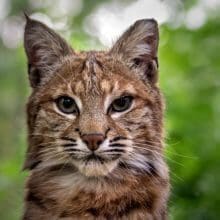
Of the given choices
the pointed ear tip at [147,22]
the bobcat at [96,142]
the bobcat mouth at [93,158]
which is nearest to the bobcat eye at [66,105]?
the bobcat at [96,142]

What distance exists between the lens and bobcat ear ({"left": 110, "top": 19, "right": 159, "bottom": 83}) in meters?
6.96

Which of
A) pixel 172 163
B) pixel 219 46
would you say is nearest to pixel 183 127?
pixel 172 163

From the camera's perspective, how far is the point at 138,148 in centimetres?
657

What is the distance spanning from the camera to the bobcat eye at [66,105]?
660 cm

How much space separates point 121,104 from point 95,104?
8.8 inches

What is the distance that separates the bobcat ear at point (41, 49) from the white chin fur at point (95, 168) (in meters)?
0.90

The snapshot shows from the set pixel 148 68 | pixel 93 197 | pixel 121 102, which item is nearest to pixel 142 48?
pixel 148 68

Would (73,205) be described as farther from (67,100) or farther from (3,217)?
(3,217)

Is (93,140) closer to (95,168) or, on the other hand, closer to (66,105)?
(95,168)

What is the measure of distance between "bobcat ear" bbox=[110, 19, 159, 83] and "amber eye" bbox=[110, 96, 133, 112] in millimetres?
300

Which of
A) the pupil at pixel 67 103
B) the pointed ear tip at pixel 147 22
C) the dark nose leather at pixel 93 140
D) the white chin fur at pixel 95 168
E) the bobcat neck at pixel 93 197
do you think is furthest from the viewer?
the pointed ear tip at pixel 147 22

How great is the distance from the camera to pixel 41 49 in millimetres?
7047

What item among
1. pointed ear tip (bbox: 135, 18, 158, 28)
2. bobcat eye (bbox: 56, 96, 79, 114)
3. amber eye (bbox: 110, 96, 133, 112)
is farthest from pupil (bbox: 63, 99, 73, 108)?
pointed ear tip (bbox: 135, 18, 158, 28)

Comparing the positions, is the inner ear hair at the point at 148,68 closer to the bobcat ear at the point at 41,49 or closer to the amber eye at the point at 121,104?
the amber eye at the point at 121,104
